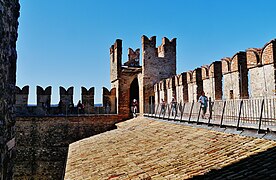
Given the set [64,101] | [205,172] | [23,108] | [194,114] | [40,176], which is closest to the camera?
[205,172]

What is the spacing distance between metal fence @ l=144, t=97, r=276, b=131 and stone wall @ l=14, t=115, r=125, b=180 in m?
7.19

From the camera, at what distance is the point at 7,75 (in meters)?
4.12

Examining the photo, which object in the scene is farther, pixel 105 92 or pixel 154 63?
pixel 105 92

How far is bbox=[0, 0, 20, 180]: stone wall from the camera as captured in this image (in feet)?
12.5

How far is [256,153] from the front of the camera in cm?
460

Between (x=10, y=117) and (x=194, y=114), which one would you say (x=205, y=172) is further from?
(x=194, y=114)

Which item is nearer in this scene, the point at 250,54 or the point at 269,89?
the point at 269,89

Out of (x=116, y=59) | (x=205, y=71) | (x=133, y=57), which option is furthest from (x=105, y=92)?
(x=205, y=71)

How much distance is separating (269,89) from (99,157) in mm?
5595

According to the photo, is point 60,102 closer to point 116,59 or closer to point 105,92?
point 105,92

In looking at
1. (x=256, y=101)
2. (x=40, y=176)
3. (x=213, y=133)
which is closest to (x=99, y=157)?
(x=213, y=133)

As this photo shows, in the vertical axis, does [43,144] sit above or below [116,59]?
below

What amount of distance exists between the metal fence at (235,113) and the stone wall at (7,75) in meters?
5.20

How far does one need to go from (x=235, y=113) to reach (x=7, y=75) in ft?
21.9
